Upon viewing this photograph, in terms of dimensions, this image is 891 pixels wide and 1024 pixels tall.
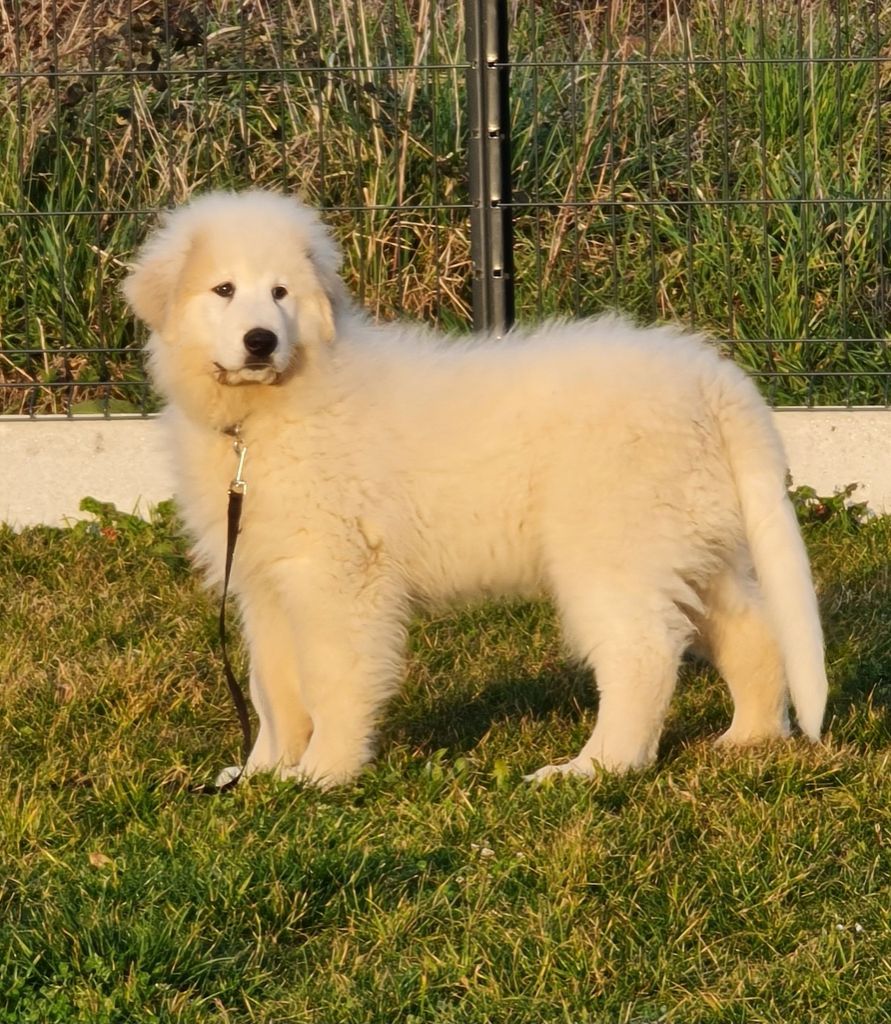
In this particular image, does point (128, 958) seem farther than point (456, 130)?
No

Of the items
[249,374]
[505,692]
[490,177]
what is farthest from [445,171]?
[249,374]

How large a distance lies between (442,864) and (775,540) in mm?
1197

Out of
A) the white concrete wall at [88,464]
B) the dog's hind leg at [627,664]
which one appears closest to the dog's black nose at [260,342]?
the dog's hind leg at [627,664]

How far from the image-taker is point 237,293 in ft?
13.1

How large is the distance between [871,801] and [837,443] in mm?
3165

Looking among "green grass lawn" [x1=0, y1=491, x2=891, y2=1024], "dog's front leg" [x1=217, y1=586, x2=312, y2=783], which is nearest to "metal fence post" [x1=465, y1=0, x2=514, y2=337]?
"green grass lawn" [x1=0, y1=491, x2=891, y2=1024]

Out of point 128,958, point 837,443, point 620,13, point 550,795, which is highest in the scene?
point 620,13

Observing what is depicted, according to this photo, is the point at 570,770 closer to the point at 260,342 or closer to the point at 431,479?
the point at 431,479

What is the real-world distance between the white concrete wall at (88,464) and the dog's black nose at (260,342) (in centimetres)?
296

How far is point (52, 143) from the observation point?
25.1ft

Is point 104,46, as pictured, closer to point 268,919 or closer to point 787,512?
point 787,512

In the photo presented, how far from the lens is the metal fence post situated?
6531 millimetres

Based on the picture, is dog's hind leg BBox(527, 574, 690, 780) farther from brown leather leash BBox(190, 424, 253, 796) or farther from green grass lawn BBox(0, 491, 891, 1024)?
brown leather leash BBox(190, 424, 253, 796)

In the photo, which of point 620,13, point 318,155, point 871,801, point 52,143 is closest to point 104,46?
point 52,143
